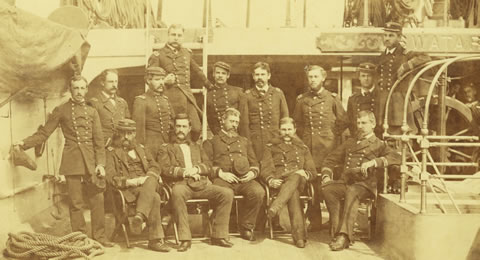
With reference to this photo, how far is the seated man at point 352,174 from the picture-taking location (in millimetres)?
6070

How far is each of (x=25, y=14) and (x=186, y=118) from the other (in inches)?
72.9

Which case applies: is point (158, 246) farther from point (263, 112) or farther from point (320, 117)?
point (320, 117)

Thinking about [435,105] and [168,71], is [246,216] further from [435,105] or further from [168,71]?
[435,105]

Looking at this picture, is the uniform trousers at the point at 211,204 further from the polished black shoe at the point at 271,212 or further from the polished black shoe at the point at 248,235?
the polished black shoe at the point at 271,212

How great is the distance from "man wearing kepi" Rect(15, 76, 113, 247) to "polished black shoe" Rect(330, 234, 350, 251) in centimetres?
215

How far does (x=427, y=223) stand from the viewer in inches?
201

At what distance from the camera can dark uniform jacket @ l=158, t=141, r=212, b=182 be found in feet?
20.6

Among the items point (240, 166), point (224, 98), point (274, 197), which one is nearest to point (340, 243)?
point (274, 197)

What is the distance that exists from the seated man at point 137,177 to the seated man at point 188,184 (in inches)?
6.7

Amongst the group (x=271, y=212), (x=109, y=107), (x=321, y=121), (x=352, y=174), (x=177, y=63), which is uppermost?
(x=177, y=63)

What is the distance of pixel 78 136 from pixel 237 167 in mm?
1663

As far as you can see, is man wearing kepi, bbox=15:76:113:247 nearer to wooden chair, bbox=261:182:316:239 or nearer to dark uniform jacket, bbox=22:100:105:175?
dark uniform jacket, bbox=22:100:105:175

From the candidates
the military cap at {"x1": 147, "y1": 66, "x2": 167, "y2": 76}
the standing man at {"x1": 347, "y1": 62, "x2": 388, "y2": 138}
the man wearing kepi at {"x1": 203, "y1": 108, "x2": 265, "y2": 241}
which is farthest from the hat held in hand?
the standing man at {"x1": 347, "y1": 62, "x2": 388, "y2": 138}

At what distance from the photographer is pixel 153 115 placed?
6.82m
